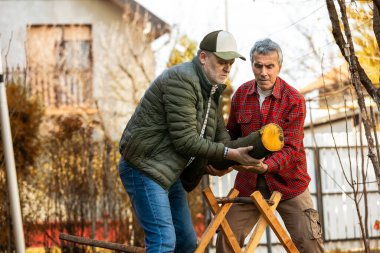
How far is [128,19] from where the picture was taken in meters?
21.2

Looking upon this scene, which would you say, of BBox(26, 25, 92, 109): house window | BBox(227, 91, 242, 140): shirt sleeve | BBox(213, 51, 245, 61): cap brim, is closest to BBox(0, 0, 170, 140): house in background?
BBox(26, 25, 92, 109): house window

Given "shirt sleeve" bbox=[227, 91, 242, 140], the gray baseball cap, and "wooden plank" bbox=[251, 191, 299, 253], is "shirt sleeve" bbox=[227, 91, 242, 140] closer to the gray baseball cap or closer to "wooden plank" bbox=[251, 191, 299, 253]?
"wooden plank" bbox=[251, 191, 299, 253]

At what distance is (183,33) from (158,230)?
633 inches

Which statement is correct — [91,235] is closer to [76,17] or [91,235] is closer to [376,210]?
[376,210]

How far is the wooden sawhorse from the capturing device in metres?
4.95

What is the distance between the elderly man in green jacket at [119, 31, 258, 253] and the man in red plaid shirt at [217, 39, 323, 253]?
1.83 ft

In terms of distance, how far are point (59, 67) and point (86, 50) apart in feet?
4.28

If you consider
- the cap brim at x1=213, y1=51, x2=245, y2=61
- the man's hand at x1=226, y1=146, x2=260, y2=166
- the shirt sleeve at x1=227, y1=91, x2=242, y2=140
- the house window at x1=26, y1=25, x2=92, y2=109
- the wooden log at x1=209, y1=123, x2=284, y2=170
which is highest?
the house window at x1=26, y1=25, x2=92, y2=109

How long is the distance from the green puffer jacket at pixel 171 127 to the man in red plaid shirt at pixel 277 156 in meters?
0.62

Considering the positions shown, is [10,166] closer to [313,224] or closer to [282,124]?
[282,124]

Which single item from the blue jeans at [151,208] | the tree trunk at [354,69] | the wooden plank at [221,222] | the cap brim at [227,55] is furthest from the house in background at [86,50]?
the cap brim at [227,55]

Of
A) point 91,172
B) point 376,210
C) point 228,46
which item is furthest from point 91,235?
point 228,46

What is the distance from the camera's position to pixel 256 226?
5074mm

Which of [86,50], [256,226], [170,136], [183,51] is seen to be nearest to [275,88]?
[256,226]
